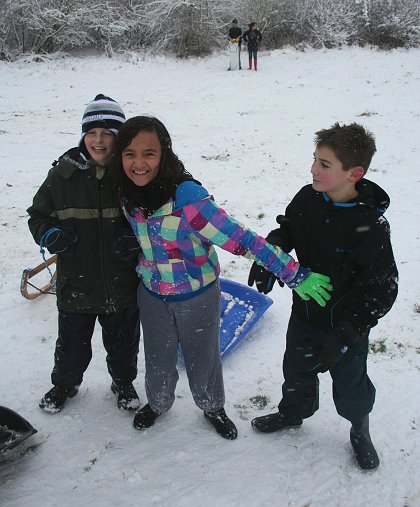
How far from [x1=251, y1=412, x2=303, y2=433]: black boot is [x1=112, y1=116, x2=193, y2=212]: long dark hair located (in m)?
1.49

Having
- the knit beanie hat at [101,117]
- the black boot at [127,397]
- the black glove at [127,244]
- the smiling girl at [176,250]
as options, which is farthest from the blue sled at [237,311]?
the knit beanie hat at [101,117]

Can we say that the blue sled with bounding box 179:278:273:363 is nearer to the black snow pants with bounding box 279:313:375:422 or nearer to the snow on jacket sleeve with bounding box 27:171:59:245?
the black snow pants with bounding box 279:313:375:422

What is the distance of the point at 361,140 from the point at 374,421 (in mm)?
1771

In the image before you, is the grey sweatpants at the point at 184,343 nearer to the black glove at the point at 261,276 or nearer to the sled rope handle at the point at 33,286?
the black glove at the point at 261,276

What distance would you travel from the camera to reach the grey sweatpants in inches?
85.3

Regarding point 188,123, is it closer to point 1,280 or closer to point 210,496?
point 1,280

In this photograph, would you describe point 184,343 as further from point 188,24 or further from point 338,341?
point 188,24

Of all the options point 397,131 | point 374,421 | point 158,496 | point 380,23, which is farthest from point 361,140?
point 380,23

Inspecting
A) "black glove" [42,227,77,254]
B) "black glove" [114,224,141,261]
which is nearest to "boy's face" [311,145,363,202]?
"black glove" [114,224,141,261]

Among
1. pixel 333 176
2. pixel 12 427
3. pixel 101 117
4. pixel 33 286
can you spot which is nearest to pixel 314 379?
pixel 333 176

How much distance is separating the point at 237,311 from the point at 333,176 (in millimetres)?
1918

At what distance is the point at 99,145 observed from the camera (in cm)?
210

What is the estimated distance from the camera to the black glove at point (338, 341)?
6.32ft

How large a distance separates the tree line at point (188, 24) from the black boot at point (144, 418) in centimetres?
1475
